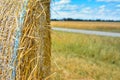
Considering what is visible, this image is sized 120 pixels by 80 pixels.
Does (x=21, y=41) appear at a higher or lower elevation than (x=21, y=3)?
lower

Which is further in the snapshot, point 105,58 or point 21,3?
point 105,58

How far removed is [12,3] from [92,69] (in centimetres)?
475

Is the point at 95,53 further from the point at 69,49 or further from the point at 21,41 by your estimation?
the point at 21,41

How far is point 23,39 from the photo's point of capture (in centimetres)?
439

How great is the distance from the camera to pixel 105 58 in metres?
11.6

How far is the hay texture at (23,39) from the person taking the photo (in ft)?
14.2

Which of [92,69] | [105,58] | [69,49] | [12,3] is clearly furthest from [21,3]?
[69,49]

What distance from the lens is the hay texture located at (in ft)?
14.2

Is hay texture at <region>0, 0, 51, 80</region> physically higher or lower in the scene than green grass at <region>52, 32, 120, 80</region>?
higher

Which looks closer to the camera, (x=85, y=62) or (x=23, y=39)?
(x=23, y=39)

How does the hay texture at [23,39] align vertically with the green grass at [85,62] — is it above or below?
above

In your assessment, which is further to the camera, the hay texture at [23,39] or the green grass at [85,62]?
the green grass at [85,62]

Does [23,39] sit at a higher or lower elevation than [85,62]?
higher

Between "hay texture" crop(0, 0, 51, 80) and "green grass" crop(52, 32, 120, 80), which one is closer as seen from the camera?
"hay texture" crop(0, 0, 51, 80)
